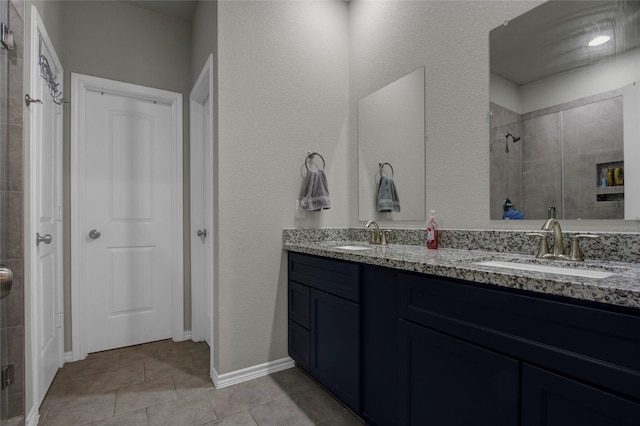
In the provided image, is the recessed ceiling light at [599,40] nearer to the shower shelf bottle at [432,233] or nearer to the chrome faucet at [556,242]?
the chrome faucet at [556,242]

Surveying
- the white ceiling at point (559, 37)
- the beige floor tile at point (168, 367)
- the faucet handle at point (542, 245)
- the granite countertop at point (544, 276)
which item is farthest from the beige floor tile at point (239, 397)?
the white ceiling at point (559, 37)

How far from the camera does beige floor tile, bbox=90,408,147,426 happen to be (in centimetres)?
165

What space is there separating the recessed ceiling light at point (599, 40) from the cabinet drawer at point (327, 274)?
133 centimetres

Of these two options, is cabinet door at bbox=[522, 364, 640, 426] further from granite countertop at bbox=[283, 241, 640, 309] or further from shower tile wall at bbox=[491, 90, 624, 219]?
shower tile wall at bbox=[491, 90, 624, 219]

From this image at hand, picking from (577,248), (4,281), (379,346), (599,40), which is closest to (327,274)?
(379,346)

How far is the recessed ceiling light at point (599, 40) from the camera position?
1.29 meters

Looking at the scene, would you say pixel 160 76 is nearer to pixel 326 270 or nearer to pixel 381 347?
pixel 326 270

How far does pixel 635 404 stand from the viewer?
27.9 inches

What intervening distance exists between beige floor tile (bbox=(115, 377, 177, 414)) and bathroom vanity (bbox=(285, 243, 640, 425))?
97 cm

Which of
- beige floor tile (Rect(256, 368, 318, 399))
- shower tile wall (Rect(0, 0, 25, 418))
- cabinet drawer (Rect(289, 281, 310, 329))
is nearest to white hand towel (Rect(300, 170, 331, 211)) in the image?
cabinet drawer (Rect(289, 281, 310, 329))

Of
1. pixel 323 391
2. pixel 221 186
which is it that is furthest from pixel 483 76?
pixel 323 391

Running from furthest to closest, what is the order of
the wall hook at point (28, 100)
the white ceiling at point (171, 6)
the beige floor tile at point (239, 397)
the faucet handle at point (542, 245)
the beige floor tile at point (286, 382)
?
the white ceiling at point (171, 6) < the beige floor tile at point (286, 382) < the beige floor tile at point (239, 397) < the wall hook at point (28, 100) < the faucet handle at point (542, 245)

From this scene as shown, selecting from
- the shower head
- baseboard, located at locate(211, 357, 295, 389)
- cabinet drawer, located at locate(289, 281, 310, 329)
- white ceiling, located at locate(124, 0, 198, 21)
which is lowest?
baseboard, located at locate(211, 357, 295, 389)

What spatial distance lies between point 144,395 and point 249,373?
601 mm
